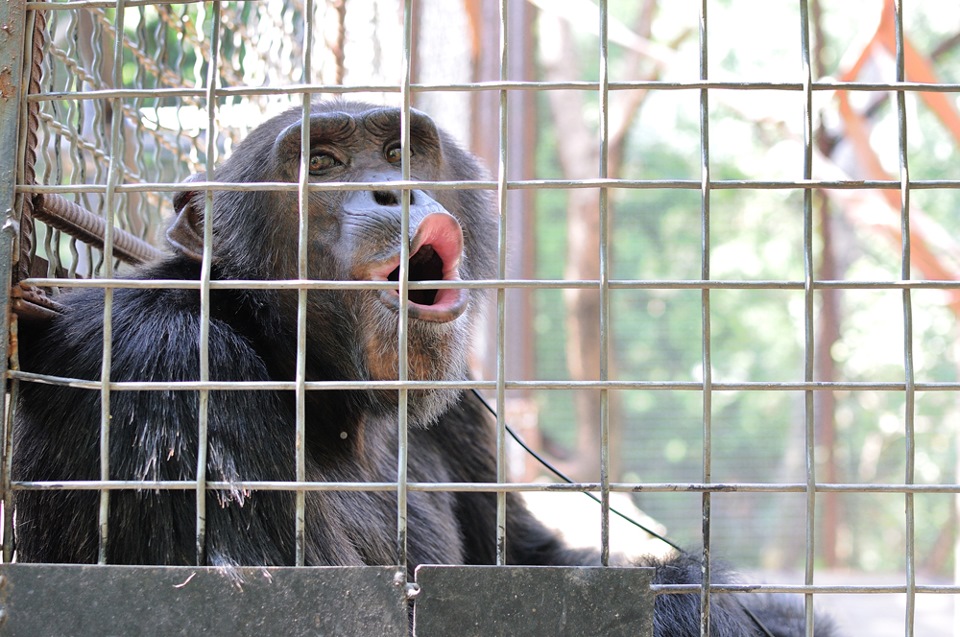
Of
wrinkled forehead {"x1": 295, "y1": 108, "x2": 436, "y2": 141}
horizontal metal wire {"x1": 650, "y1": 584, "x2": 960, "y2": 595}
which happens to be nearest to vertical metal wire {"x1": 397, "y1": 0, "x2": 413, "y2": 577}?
horizontal metal wire {"x1": 650, "y1": 584, "x2": 960, "y2": 595}

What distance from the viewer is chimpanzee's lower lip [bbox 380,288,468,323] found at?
2.15 m

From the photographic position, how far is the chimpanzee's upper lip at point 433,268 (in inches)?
84.8

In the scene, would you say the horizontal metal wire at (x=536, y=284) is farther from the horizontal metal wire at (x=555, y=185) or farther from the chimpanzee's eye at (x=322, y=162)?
the chimpanzee's eye at (x=322, y=162)

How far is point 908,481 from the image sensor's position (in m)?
1.89

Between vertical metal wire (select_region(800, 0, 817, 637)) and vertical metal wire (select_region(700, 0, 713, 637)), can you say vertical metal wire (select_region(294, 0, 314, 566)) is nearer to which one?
vertical metal wire (select_region(700, 0, 713, 637))

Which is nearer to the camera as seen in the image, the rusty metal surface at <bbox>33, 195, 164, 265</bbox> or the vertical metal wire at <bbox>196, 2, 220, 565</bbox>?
the vertical metal wire at <bbox>196, 2, 220, 565</bbox>

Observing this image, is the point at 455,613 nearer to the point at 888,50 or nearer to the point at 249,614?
the point at 249,614

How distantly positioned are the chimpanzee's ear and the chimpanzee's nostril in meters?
0.52

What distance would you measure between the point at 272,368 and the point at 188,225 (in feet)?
1.62

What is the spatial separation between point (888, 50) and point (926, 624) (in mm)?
4326

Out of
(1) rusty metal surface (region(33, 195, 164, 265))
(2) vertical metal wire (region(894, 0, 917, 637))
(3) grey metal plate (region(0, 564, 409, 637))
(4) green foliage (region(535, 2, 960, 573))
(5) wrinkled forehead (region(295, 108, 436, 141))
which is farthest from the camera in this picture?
(4) green foliage (region(535, 2, 960, 573))

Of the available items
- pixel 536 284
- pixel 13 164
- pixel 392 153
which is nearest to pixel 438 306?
pixel 536 284

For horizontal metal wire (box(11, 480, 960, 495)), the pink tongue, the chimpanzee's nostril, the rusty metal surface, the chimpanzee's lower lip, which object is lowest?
horizontal metal wire (box(11, 480, 960, 495))

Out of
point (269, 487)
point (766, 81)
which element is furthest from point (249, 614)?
point (766, 81)
